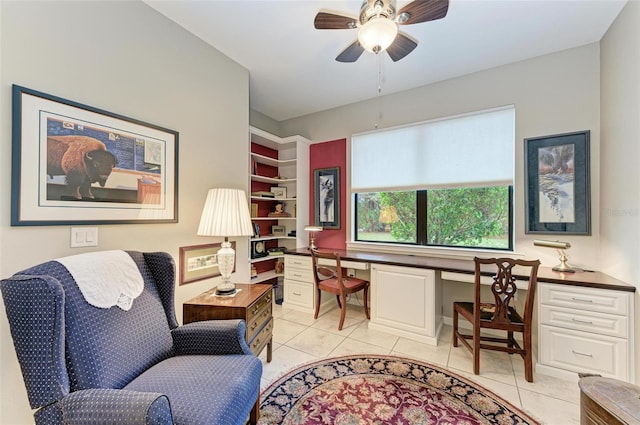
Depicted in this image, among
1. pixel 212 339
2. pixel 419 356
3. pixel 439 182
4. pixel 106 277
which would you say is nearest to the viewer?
pixel 106 277

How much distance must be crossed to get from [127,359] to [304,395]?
3.72ft

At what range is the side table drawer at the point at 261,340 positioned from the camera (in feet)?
5.91

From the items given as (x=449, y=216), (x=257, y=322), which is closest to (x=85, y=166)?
A: (x=257, y=322)

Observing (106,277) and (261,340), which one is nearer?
(106,277)

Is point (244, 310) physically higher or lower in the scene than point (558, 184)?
lower

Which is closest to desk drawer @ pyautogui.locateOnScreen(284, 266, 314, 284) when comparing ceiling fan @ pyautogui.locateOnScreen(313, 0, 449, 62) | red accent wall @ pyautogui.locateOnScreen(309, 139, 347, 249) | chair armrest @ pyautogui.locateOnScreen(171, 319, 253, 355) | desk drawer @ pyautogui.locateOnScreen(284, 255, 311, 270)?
desk drawer @ pyautogui.locateOnScreen(284, 255, 311, 270)

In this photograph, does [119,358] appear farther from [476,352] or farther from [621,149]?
[621,149]

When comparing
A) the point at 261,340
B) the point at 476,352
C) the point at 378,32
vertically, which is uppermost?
the point at 378,32

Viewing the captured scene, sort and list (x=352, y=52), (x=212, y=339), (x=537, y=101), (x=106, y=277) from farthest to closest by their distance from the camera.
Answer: (x=537, y=101), (x=352, y=52), (x=212, y=339), (x=106, y=277)

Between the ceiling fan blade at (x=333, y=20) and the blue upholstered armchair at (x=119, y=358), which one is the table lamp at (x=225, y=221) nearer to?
the blue upholstered armchair at (x=119, y=358)

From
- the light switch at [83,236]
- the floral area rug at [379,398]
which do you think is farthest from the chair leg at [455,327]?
the light switch at [83,236]

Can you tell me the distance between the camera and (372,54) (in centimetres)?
250

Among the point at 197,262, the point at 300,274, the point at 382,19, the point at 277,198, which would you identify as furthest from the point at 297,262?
the point at 382,19

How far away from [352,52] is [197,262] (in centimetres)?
223
